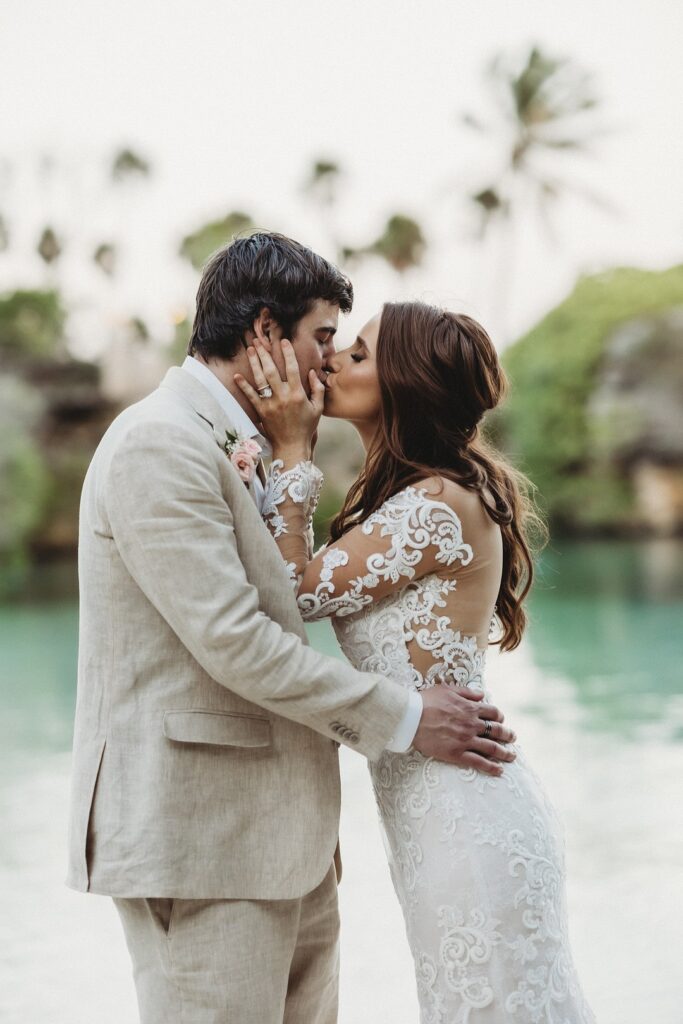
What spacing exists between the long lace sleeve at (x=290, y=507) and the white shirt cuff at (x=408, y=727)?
35 cm

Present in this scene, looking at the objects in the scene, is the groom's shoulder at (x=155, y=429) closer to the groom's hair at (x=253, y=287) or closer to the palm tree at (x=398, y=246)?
the groom's hair at (x=253, y=287)

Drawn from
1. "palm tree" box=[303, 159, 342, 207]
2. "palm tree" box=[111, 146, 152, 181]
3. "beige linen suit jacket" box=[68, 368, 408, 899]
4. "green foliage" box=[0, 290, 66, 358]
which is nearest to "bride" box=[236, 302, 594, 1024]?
"beige linen suit jacket" box=[68, 368, 408, 899]

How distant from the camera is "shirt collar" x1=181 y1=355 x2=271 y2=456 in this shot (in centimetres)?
216

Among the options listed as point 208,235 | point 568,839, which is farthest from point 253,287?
point 208,235

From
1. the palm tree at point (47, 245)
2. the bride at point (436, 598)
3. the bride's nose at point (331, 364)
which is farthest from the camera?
the palm tree at point (47, 245)

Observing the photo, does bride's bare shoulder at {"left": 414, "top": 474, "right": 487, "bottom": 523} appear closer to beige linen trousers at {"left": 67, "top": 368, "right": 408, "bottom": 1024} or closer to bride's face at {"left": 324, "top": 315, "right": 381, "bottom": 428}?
bride's face at {"left": 324, "top": 315, "right": 381, "bottom": 428}

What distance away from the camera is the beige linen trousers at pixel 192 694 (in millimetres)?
1843

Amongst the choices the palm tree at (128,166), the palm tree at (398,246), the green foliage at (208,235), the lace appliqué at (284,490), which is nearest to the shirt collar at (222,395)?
the lace appliqué at (284,490)

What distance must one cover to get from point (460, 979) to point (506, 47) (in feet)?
98.9

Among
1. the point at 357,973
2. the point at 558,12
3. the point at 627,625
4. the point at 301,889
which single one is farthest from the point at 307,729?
the point at 558,12

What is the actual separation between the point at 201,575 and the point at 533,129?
29.6 m

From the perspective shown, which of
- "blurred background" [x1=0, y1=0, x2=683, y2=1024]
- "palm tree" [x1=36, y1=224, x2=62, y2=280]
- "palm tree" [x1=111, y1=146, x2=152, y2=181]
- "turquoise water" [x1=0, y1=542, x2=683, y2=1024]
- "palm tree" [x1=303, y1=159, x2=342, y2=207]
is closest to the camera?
"turquoise water" [x1=0, y1=542, x2=683, y2=1024]

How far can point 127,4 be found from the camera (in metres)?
28.5

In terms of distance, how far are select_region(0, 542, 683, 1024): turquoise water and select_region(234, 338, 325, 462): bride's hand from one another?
204cm
